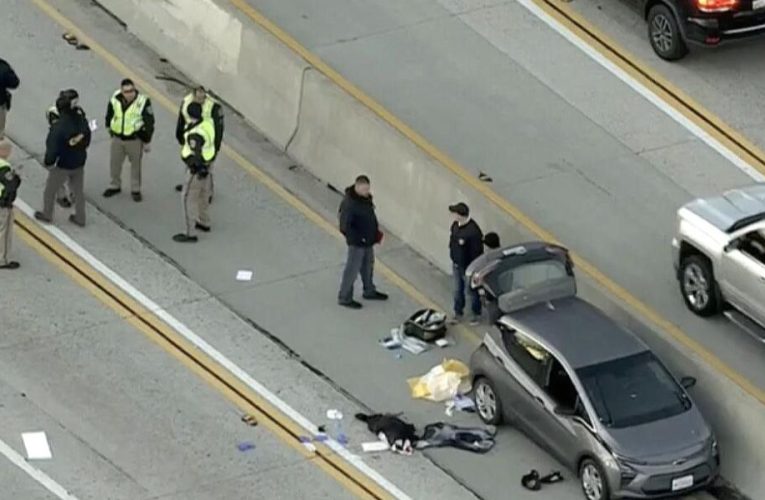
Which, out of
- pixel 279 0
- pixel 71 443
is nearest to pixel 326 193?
pixel 279 0

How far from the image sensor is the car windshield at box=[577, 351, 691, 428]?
26406mm

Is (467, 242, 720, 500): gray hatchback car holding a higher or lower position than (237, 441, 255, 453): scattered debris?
higher

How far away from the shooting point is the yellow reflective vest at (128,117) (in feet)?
99.6

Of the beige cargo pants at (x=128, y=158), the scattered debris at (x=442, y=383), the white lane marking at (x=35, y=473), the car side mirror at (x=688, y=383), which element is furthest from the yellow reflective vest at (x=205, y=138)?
the car side mirror at (x=688, y=383)

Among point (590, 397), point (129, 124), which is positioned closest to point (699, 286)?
point (590, 397)

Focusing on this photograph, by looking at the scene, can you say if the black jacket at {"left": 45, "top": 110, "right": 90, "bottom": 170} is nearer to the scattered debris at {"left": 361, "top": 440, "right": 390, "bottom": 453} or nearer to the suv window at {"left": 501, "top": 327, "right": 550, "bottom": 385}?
the scattered debris at {"left": 361, "top": 440, "right": 390, "bottom": 453}

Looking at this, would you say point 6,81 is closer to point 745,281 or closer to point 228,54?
point 228,54

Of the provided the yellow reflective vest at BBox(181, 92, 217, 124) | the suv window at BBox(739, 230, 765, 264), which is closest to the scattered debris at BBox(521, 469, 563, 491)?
the suv window at BBox(739, 230, 765, 264)

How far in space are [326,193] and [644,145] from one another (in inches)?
156

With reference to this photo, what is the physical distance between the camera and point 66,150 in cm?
2972

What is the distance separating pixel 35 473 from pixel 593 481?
5.64m

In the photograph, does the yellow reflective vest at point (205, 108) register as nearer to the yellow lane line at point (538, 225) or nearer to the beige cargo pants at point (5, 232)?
the beige cargo pants at point (5, 232)

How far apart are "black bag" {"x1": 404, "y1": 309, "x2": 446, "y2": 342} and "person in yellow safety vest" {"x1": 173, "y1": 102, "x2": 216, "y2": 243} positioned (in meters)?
3.04

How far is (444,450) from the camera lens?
2720 cm
